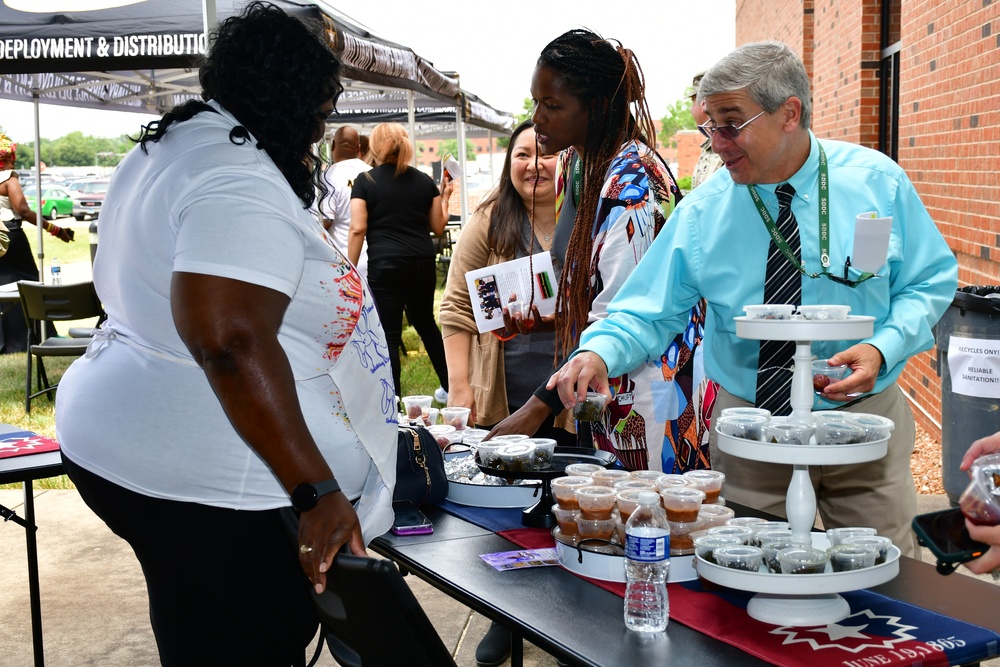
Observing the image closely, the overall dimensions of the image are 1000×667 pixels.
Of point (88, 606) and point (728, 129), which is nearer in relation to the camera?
point (728, 129)

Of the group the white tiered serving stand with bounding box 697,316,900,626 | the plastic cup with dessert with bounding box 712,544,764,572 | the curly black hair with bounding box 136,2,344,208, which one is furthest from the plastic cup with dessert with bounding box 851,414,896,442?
the curly black hair with bounding box 136,2,344,208

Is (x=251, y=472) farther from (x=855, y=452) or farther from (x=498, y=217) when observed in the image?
(x=498, y=217)

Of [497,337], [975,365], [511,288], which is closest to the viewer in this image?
[511,288]

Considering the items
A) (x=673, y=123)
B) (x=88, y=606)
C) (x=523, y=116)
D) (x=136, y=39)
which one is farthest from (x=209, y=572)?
(x=673, y=123)

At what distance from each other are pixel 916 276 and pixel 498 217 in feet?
5.61

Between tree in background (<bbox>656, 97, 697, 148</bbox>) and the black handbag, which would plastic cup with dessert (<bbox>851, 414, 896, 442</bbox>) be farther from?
tree in background (<bbox>656, 97, 697, 148</bbox>)

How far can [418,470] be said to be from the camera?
251 centimetres

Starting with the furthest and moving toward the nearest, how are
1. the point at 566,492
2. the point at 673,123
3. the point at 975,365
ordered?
the point at 673,123
the point at 975,365
the point at 566,492

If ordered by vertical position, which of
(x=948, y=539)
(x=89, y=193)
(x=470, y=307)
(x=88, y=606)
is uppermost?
(x=89, y=193)

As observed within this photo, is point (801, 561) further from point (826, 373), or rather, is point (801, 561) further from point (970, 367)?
point (970, 367)

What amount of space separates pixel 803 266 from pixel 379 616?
139cm

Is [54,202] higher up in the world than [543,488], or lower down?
higher up

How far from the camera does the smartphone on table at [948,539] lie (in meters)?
1.44

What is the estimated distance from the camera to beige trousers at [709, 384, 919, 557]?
7.72ft
